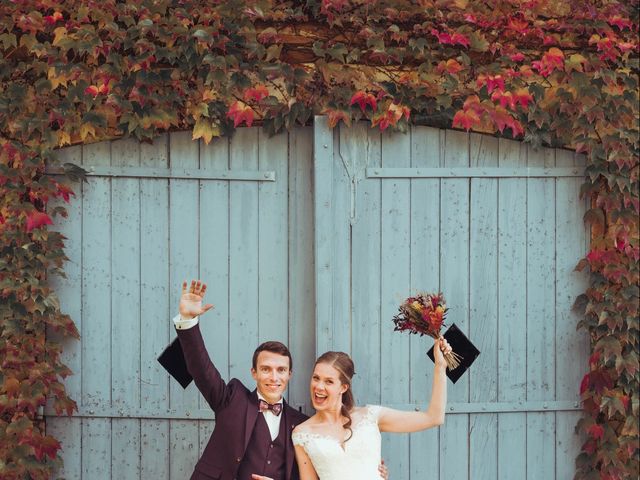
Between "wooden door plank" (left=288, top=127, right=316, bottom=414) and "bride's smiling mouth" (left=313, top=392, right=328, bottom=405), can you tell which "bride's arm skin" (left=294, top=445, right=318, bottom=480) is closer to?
"bride's smiling mouth" (left=313, top=392, right=328, bottom=405)

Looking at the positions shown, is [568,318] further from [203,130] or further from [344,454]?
[203,130]

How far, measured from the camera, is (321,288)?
500 cm

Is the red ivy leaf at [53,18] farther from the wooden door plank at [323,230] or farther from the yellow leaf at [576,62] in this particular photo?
the yellow leaf at [576,62]

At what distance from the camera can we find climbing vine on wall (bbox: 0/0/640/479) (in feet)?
16.0

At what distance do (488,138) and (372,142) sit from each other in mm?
623

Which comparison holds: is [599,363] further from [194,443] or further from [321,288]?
[194,443]

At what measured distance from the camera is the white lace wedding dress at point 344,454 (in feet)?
13.1

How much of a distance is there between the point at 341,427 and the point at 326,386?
0.68 ft

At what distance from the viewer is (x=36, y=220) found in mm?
4844

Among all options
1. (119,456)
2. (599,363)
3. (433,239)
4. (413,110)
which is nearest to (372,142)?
(413,110)

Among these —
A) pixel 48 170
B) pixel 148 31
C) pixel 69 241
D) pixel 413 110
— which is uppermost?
pixel 148 31

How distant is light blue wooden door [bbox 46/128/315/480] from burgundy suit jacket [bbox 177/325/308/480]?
3.00 ft

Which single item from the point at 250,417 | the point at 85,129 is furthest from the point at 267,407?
the point at 85,129

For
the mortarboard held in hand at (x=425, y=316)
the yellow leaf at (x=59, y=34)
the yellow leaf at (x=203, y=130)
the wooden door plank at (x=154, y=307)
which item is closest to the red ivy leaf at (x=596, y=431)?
the mortarboard held in hand at (x=425, y=316)
